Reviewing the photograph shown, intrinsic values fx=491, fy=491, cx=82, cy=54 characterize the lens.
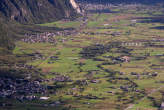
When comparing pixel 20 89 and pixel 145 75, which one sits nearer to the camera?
pixel 20 89

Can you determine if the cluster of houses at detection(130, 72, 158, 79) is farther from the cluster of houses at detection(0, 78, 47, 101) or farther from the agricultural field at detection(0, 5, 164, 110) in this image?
the cluster of houses at detection(0, 78, 47, 101)

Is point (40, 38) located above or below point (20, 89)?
above

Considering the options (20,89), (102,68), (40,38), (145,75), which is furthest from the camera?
(40,38)

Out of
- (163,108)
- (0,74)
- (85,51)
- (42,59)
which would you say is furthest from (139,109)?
(85,51)

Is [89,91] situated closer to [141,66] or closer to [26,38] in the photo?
[141,66]

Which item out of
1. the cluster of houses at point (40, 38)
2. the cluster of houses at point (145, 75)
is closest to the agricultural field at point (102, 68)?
the cluster of houses at point (145, 75)

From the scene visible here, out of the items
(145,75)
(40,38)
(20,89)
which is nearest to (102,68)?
(145,75)

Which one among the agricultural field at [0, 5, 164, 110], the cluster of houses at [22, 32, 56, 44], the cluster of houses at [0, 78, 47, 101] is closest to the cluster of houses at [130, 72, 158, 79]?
the agricultural field at [0, 5, 164, 110]

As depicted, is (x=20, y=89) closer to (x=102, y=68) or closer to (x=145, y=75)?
(x=102, y=68)
